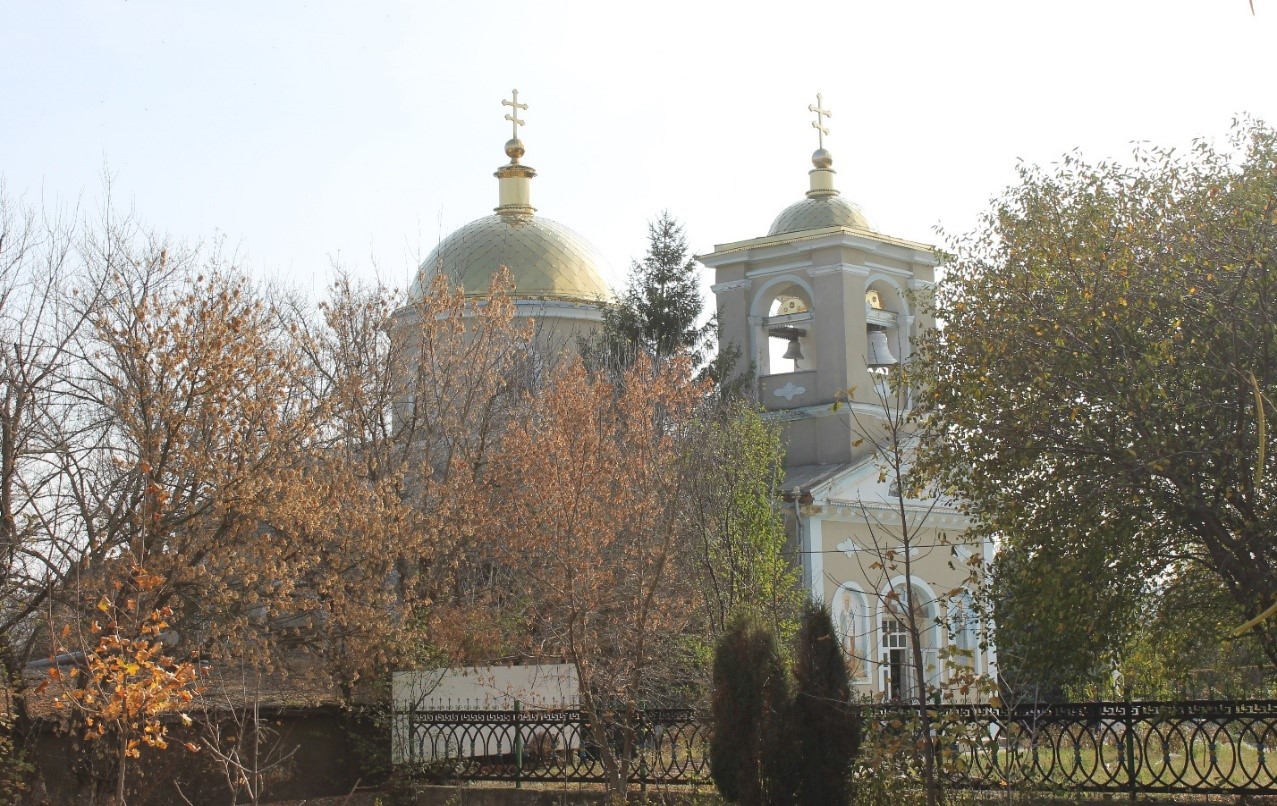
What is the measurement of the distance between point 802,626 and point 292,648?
7.32 meters

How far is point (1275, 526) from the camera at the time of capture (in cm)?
1017

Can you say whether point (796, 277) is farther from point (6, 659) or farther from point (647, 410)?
point (6, 659)

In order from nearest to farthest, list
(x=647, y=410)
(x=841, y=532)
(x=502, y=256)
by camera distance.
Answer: (x=647, y=410) → (x=841, y=532) → (x=502, y=256)

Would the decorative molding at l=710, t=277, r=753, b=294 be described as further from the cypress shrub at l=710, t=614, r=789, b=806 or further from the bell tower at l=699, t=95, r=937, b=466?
the cypress shrub at l=710, t=614, r=789, b=806

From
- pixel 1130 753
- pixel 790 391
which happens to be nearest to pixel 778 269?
pixel 790 391

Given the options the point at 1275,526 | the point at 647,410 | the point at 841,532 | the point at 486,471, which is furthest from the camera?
the point at 841,532

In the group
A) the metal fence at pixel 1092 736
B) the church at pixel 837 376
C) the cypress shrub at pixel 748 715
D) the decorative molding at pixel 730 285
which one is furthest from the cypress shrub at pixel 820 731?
the decorative molding at pixel 730 285

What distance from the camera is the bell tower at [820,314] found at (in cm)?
2425

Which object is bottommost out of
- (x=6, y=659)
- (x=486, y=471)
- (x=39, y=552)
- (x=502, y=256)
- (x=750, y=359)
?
(x=6, y=659)

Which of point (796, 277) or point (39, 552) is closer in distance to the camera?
point (39, 552)

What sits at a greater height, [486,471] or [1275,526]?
[486,471]

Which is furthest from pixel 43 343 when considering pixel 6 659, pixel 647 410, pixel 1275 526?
pixel 1275 526

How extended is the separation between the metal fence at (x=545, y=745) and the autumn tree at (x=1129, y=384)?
3262 millimetres

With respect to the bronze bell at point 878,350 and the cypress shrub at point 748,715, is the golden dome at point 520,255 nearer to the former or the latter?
the bronze bell at point 878,350
